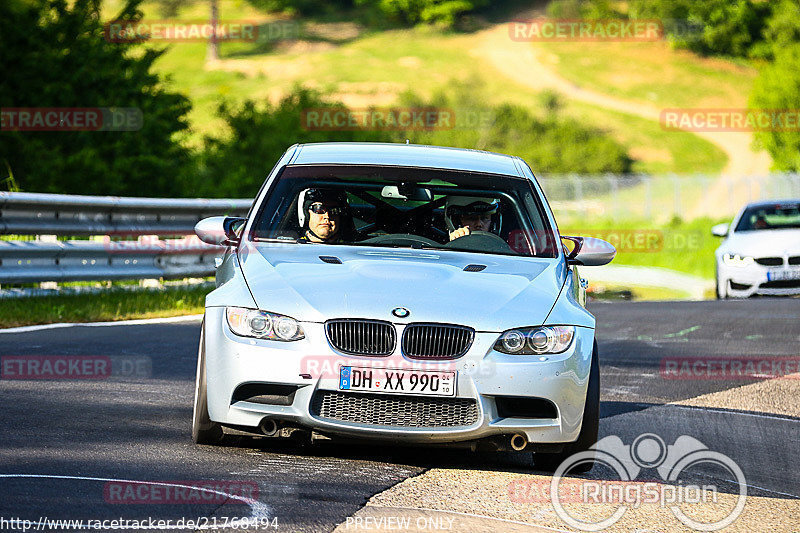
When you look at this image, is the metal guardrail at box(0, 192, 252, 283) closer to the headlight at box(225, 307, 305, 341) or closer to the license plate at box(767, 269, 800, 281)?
the headlight at box(225, 307, 305, 341)

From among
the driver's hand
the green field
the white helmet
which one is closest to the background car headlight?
the white helmet

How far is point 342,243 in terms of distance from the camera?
24.0ft

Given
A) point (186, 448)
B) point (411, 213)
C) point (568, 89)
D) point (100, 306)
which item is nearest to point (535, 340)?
point (186, 448)

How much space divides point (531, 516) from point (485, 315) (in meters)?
1.08

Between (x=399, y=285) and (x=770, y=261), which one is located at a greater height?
(x=399, y=285)

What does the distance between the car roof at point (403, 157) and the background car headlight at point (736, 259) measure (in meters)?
12.3

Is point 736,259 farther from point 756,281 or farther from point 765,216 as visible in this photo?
point 765,216

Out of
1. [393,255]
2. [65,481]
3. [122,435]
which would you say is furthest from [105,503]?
[393,255]

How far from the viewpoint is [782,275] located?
1970 centimetres

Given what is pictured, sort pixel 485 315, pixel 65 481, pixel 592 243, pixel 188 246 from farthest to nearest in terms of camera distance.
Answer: pixel 188 246 < pixel 592 243 < pixel 485 315 < pixel 65 481

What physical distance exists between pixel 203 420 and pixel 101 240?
28.5 feet

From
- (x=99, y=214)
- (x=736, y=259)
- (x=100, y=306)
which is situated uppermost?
(x=99, y=214)

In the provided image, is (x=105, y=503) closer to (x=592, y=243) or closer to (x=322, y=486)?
(x=322, y=486)

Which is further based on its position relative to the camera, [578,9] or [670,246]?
[578,9]
